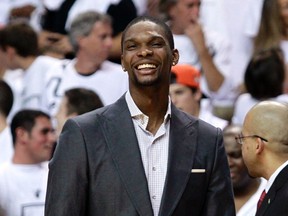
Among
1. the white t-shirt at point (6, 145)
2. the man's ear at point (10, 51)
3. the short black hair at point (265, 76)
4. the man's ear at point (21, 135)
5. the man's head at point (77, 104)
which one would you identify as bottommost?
the white t-shirt at point (6, 145)

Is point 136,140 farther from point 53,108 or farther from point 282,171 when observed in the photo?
point 53,108

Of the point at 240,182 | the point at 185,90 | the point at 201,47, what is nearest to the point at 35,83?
the point at 201,47

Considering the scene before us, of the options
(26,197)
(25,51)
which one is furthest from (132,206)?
(25,51)

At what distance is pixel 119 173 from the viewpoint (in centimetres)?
495

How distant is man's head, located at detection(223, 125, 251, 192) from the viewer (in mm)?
7168

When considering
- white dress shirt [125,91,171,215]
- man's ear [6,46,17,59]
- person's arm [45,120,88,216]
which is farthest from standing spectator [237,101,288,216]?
man's ear [6,46,17,59]

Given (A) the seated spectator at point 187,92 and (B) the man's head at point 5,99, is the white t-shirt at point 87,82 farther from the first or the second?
(A) the seated spectator at point 187,92

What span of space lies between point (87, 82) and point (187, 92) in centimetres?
104

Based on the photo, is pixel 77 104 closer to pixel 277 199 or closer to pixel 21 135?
pixel 21 135

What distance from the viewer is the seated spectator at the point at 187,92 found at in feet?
26.5

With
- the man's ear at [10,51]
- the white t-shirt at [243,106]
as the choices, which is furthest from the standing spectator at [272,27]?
the man's ear at [10,51]

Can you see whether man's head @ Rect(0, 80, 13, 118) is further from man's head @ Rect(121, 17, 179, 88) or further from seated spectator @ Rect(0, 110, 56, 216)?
man's head @ Rect(121, 17, 179, 88)

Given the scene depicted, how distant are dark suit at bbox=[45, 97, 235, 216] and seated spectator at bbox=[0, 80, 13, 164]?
3.34m

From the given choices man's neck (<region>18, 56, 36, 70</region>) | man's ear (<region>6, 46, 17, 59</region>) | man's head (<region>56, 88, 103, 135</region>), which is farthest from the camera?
man's ear (<region>6, 46, 17, 59</region>)
